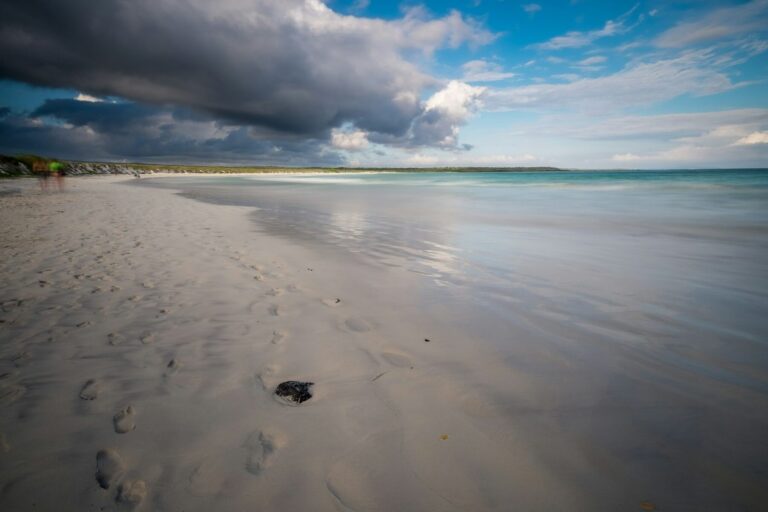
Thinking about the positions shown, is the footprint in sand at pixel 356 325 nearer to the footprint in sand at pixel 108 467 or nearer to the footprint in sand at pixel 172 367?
the footprint in sand at pixel 172 367

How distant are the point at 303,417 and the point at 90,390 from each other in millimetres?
1834

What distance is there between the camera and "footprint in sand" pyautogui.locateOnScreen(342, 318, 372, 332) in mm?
3807

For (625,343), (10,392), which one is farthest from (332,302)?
(625,343)

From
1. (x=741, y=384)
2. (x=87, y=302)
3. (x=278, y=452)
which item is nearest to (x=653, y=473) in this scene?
(x=741, y=384)

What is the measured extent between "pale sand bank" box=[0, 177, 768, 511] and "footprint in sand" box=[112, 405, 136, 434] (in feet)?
0.04

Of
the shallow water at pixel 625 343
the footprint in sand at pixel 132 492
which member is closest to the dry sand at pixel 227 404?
the footprint in sand at pixel 132 492

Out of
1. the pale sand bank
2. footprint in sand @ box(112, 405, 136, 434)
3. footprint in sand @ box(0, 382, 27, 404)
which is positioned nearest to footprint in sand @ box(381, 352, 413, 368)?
the pale sand bank

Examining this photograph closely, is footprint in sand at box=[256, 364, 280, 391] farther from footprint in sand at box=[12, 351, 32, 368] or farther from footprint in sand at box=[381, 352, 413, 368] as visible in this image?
footprint in sand at box=[12, 351, 32, 368]

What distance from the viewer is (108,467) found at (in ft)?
6.49

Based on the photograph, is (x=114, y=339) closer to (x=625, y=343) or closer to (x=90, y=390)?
(x=90, y=390)

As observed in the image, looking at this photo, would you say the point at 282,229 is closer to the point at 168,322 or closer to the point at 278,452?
the point at 168,322

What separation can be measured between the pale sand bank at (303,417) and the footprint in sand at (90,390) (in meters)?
0.01

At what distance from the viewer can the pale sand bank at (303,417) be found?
186 centimetres

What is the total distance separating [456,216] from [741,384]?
38.2ft
